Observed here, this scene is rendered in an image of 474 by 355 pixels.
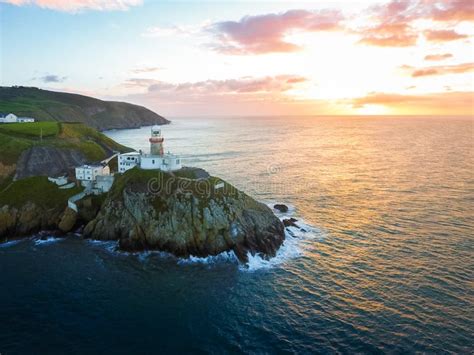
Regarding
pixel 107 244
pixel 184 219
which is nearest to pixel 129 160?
pixel 107 244

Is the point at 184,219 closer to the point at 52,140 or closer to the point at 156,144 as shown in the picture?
the point at 156,144

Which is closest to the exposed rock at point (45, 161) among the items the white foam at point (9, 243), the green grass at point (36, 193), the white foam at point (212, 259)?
the green grass at point (36, 193)

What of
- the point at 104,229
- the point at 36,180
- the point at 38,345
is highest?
the point at 36,180

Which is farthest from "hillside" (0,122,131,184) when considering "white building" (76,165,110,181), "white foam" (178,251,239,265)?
"white foam" (178,251,239,265)

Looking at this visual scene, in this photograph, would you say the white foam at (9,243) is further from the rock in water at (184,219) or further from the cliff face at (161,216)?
the rock in water at (184,219)

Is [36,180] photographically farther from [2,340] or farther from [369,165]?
[369,165]

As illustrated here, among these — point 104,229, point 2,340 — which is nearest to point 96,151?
point 104,229
